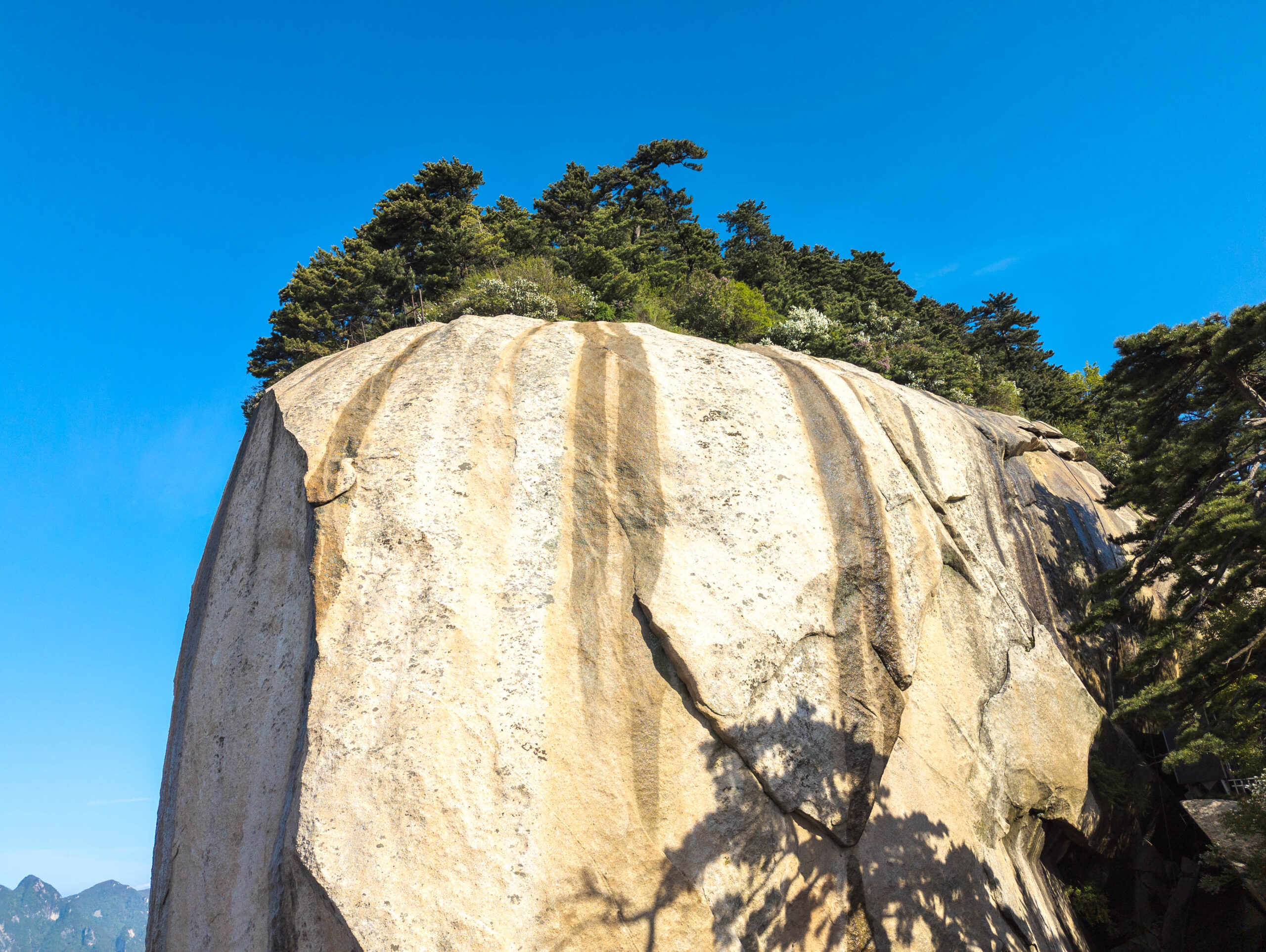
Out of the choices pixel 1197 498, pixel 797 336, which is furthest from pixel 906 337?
pixel 1197 498

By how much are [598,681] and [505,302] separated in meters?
16.1

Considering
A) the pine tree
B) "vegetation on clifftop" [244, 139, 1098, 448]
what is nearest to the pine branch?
the pine tree

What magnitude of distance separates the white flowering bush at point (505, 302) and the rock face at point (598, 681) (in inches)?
443

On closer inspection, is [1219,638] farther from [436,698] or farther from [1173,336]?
[436,698]

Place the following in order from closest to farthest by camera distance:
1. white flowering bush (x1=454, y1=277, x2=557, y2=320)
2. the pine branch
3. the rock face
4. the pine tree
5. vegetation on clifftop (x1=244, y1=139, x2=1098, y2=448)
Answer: the rock face → the pine tree → the pine branch → white flowering bush (x1=454, y1=277, x2=557, y2=320) → vegetation on clifftop (x1=244, y1=139, x2=1098, y2=448)

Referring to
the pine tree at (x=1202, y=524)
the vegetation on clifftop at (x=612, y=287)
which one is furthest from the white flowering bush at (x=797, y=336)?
the pine tree at (x=1202, y=524)

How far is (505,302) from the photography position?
20922 millimetres

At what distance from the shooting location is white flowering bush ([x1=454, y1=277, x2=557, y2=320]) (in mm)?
20953

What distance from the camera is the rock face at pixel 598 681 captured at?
6.27 m

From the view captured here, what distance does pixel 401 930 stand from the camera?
5.69 m

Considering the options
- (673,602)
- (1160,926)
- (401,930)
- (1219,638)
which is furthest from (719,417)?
(1160,926)

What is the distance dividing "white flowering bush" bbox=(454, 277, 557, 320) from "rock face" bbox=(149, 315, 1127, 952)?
1125 centimetres

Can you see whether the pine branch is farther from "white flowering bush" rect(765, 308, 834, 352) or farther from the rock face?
"white flowering bush" rect(765, 308, 834, 352)

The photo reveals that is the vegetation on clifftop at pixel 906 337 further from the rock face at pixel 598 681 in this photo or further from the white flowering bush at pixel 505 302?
the rock face at pixel 598 681
